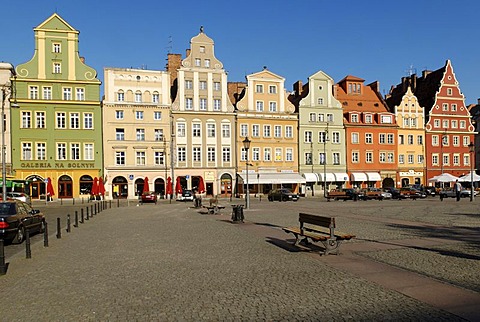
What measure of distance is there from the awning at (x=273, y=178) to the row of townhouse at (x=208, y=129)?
0.47ft

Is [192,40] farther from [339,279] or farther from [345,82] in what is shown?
[339,279]

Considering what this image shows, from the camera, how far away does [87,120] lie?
51719 millimetres

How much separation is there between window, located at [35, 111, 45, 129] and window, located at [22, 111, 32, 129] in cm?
Answer: 67

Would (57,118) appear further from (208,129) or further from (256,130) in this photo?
(256,130)

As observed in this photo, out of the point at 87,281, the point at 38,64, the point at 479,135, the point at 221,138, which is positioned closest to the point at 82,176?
the point at 38,64

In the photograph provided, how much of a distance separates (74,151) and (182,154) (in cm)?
1279

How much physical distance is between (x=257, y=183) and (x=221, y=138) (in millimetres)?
7434

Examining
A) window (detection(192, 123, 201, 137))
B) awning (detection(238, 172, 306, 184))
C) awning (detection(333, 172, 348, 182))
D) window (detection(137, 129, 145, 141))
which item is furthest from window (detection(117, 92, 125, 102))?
awning (detection(333, 172, 348, 182))

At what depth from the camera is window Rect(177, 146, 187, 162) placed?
179ft

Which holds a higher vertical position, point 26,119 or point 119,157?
point 26,119

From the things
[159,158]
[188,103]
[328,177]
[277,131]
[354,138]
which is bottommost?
[328,177]

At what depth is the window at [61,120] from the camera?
50.8m

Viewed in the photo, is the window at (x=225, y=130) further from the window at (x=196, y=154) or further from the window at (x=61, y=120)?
the window at (x=61, y=120)

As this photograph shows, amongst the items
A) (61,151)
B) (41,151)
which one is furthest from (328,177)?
(41,151)
